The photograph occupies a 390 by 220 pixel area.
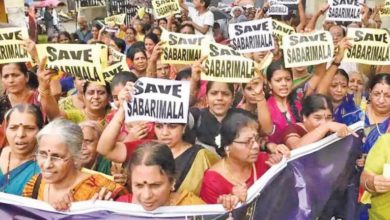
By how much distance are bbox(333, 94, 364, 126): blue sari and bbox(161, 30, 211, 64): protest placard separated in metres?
1.30

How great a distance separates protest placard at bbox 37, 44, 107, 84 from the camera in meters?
4.89

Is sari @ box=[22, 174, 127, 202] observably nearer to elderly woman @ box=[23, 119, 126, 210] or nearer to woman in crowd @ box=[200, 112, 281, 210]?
elderly woman @ box=[23, 119, 126, 210]

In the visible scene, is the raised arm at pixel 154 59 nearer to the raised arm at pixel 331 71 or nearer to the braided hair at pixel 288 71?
the braided hair at pixel 288 71

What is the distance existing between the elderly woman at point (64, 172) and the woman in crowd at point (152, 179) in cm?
18

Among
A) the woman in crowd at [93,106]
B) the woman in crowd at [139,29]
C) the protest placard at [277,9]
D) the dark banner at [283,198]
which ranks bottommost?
the dark banner at [283,198]

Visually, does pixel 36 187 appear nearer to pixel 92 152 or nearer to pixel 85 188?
pixel 85 188

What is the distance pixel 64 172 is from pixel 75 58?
1.81 m

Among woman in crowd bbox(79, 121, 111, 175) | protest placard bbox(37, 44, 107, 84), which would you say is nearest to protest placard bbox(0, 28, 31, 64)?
protest placard bbox(37, 44, 107, 84)

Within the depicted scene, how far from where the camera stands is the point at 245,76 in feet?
15.5

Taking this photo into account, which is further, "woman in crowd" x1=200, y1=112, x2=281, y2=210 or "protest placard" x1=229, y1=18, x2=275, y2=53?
"protest placard" x1=229, y1=18, x2=275, y2=53

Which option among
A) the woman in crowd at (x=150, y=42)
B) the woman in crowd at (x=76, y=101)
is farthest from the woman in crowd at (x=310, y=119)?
the woman in crowd at (x=150, y=42)

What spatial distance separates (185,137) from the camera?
4262mm

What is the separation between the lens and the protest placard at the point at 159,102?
3963mm

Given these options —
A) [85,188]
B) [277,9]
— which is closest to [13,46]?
[85,188]
